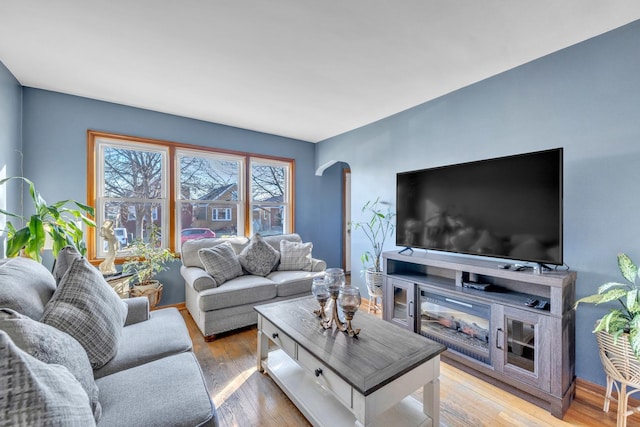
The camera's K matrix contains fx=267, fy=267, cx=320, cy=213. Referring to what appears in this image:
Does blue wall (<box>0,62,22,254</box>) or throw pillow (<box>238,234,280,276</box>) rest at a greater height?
blue wall (<box>0,62,22,254</box>)

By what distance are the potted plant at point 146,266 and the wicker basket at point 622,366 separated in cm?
378

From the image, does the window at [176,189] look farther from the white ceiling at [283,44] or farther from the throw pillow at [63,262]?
the throw pillow at [63,262]

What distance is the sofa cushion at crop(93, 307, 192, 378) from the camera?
1.38 m

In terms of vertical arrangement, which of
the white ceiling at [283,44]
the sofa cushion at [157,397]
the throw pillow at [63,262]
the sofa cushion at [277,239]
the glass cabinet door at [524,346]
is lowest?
the glass cabinet door at [524,346]

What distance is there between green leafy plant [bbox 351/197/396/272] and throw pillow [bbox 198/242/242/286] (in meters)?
1.64

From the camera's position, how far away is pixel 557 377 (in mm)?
1641

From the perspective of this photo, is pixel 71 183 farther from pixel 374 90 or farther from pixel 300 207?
pixel 374 90

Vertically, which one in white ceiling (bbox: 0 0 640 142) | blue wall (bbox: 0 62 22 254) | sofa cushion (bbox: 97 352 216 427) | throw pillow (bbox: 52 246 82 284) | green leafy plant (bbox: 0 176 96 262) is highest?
white ceiling (bbox: 0 0 640 142)

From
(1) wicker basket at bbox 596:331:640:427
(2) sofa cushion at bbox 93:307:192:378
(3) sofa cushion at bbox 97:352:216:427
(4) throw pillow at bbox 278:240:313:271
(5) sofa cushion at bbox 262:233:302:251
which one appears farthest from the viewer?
(5) sofa cushion at bbox 262:233:302:251

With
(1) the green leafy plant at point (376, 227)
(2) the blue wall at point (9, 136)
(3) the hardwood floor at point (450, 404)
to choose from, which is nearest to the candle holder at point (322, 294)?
(3) the hardwood floor at point (450, 404)

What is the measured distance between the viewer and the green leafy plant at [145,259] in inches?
117

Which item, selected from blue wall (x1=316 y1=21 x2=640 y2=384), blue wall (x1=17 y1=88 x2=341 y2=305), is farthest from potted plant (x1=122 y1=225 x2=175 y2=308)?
blue wall (x1=316 y1=21 x2=640 y2=384)

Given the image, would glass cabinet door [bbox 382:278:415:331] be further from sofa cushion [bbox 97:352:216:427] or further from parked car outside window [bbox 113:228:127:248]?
parked car outside window [bbox 113:228:127:248]

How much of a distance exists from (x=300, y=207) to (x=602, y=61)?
3632 mm
